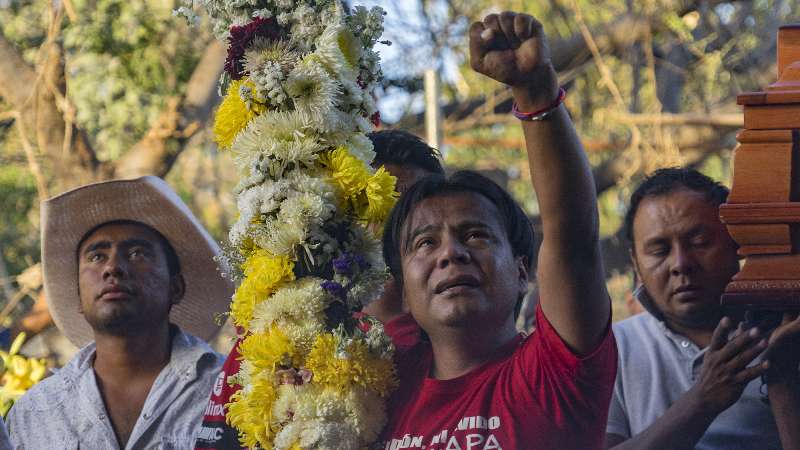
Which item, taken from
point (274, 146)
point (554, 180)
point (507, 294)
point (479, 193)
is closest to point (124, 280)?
point (274, 146)

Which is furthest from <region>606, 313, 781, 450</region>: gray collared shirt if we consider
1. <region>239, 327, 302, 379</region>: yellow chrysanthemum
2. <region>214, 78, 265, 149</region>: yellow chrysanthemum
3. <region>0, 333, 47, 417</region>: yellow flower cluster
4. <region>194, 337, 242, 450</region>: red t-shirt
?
<region>0, 333, 47, 417</region>: yellow flower cluster

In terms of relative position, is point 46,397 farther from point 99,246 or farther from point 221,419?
point 221,419

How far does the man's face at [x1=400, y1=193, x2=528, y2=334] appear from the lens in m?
2.95

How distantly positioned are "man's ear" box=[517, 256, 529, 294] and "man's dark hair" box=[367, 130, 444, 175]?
75cm

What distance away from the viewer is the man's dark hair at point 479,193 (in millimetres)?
3133

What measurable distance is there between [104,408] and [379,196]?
160 centimetres

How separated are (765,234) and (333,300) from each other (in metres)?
1.11

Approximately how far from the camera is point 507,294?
9.87 feet

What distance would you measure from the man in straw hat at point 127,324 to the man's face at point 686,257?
1.65 meters

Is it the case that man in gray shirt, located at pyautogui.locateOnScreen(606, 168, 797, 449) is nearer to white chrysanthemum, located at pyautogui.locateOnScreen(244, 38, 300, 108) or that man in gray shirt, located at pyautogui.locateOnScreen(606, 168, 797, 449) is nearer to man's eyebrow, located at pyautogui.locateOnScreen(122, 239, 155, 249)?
white chrysanthemum, located at pyautogui.locateOnScreen(244, 38, 300, 108)

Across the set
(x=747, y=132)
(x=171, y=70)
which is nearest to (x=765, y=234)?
(x=747, y=132)

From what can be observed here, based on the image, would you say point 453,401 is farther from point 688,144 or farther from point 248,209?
point 688,144

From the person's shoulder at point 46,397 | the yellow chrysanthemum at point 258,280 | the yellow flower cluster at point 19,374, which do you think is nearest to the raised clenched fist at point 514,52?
the yellow chrysanthemum at point 258,280

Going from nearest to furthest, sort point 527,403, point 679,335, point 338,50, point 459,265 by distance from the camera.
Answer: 1. point 527,403
2. point 459,265
3. point 338,50
4. point 679,335
